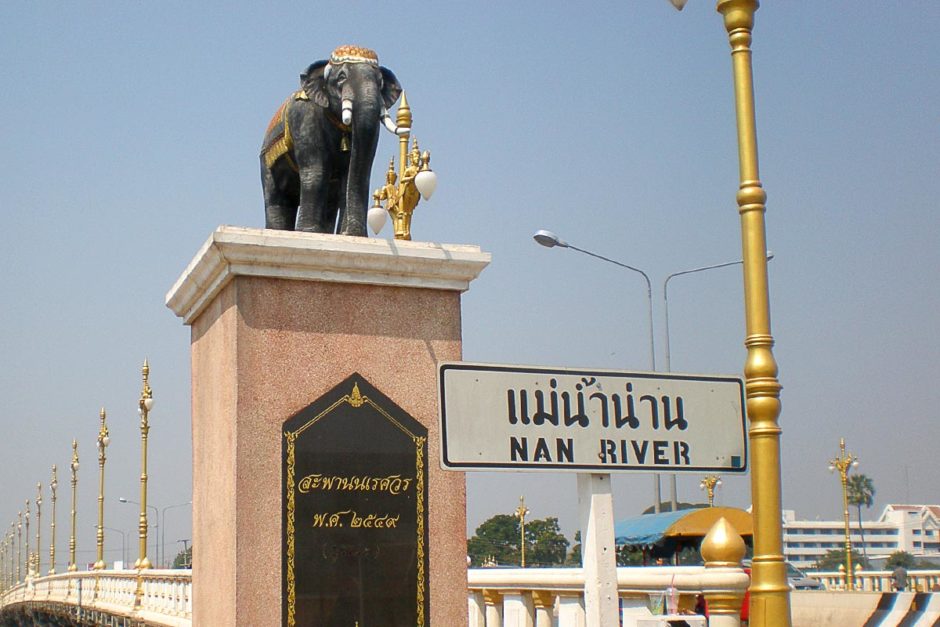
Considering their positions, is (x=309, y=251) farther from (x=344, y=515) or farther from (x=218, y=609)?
(x=218, y=609)

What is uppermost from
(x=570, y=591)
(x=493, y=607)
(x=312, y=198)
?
(x=312, y=198)

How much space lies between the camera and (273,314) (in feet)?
21.4

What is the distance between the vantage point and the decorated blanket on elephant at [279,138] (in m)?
7.74

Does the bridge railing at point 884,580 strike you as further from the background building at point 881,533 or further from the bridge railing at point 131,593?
the background building at point 881,533

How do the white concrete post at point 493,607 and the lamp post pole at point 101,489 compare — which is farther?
the lamp post pole at point 101,489

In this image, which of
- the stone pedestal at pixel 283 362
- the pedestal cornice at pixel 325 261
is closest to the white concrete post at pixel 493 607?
the stone pedestal at pixel 283 362

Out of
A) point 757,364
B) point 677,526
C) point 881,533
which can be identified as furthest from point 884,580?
point 881,533

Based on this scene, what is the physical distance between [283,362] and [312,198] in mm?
1439

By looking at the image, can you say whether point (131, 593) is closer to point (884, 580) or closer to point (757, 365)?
point (884, 580)

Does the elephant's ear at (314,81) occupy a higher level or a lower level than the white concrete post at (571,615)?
higher

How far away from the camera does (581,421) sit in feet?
14.6

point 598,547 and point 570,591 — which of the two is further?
point 570,591

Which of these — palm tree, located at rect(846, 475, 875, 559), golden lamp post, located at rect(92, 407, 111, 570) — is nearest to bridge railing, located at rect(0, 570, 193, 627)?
golden lamp post, located at rect(92, 407, 111, 570)

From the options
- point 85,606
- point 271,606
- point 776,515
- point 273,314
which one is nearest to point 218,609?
point 271,606
